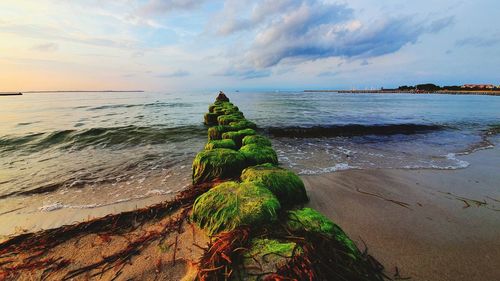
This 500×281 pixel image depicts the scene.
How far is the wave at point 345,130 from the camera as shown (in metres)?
10.4

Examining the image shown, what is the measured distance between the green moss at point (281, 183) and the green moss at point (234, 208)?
0.41 metres

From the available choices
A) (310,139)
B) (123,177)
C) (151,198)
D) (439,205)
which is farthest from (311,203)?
(310,139)

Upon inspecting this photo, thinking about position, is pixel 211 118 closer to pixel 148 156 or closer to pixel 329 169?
pixel 148 156

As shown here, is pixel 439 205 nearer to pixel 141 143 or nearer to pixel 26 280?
pixel 26 280

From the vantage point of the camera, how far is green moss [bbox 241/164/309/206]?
3.05m

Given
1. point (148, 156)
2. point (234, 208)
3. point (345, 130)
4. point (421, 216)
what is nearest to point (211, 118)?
point (148, 156)

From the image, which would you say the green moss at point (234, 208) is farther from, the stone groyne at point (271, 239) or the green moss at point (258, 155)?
the green moss at point (258, 155)

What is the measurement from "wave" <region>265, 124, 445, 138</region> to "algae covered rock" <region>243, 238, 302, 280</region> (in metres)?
8.54

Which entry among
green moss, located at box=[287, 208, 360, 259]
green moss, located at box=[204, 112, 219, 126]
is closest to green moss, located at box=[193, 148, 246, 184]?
green moss, located at box=[287, 208, 360, 259]

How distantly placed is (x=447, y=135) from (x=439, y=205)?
8884mm

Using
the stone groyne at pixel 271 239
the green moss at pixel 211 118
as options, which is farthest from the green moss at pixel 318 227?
the green moss at pixel 211 118

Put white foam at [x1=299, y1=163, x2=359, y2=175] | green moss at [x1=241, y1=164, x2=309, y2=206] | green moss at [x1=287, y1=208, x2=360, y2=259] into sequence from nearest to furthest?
green moss at [x1=287, y1=208, x2=360, y2=259], green moss at [x1=241, y1=164, x2=309, y2=206], white foam at [x1=299, y1=163, x2=359, y2=175]

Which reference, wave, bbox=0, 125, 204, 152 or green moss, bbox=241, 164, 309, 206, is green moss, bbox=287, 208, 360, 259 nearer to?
green moss, bbox=241, 164, 309, 206

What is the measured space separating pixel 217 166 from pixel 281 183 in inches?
50.4
